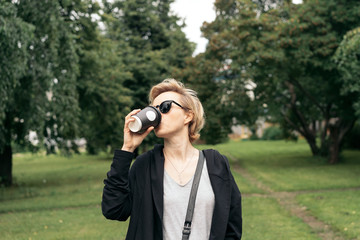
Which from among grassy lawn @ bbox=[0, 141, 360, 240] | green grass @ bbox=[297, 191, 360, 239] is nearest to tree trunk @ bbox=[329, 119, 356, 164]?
grassy lawn @ bbox=[0, 141, 360, 240]

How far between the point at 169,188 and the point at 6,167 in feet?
52.7

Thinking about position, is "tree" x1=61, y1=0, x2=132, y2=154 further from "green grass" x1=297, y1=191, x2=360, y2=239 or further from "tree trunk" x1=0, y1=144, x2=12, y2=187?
"green grass" x1=297, y1=191, x2=360, y2=239

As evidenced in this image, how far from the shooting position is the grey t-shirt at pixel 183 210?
2.41 m

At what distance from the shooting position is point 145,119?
229cm

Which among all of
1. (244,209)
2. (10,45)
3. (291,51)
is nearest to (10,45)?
(10,45)

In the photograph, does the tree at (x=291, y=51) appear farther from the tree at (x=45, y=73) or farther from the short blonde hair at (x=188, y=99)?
the short blonde hair at (x=188, y=99)

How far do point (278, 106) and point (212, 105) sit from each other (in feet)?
12.2

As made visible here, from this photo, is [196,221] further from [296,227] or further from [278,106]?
[278,106]

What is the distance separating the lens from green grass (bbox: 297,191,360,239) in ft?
26.2

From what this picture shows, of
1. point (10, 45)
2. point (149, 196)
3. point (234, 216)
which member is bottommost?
point (234, 216)

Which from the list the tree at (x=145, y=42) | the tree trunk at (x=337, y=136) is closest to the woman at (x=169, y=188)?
the tree trunk at (x=337, y=136)

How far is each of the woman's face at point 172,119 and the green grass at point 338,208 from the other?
588 centimetres

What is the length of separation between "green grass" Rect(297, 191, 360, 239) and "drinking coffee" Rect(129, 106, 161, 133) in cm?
617

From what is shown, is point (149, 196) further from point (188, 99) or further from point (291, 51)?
point (291, 51)
